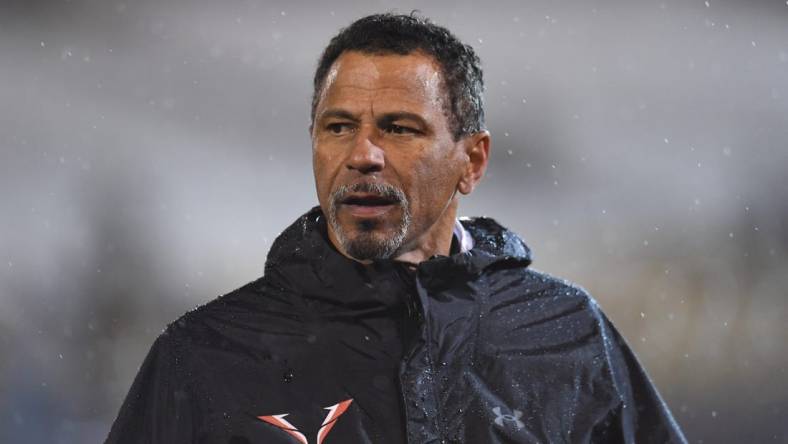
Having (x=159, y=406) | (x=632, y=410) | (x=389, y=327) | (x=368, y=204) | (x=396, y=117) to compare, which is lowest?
(x=632, y=410)

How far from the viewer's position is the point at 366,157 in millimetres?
2355

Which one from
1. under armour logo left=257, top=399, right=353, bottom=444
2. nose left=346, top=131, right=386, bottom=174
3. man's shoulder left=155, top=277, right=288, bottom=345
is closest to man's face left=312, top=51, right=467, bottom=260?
nose left=346, top=131, right=386, bottom=174

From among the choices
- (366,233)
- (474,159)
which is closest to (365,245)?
(366,233)

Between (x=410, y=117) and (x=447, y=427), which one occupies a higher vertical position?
(x=410, y=117)

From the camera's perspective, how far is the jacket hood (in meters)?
2.35

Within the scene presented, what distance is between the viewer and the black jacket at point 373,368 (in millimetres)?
2248

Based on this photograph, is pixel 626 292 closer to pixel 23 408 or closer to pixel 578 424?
pixel 23 408

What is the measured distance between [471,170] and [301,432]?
73 cm

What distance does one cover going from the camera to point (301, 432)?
223cm

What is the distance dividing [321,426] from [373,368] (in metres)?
0.15

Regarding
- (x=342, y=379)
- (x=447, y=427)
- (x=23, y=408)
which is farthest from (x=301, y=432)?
(x=23, y=408)

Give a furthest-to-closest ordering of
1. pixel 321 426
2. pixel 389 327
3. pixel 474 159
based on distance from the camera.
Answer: pixel 474 159
pixel 389 327
pixel 321 426

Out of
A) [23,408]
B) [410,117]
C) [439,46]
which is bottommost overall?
[23,408]

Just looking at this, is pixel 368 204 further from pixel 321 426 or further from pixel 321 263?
pixel 321 426
